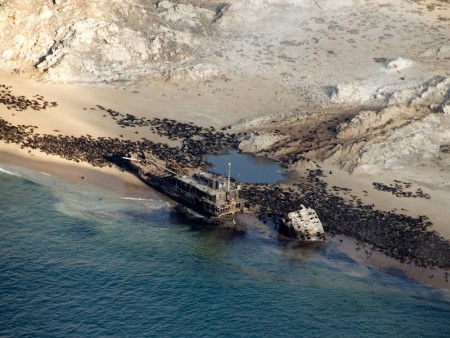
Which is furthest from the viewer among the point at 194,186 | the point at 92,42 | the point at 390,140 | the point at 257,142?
the point at 92,42

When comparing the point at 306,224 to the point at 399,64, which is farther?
the point at 399,64

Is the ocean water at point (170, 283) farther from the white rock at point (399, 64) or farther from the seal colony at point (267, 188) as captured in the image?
the white rock at point (399, 64)

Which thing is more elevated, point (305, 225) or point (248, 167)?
point (248, 167)

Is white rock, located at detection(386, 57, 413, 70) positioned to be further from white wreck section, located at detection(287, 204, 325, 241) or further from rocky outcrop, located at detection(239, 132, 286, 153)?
white wreck section, located at detection(287, 204, 325, 241)

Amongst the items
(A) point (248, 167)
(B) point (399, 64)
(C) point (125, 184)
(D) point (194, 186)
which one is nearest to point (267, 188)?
(A) point (248, 167)

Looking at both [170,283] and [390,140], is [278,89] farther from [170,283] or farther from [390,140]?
[170,283]

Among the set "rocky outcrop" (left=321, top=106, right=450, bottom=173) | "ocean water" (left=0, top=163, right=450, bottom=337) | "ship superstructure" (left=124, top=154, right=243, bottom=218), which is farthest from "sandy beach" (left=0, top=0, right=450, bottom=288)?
"ocean water" (left=0, top=163, right=450, bottom=337)

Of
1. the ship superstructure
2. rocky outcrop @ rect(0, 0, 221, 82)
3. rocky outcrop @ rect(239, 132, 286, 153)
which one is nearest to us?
the ship superstructure
